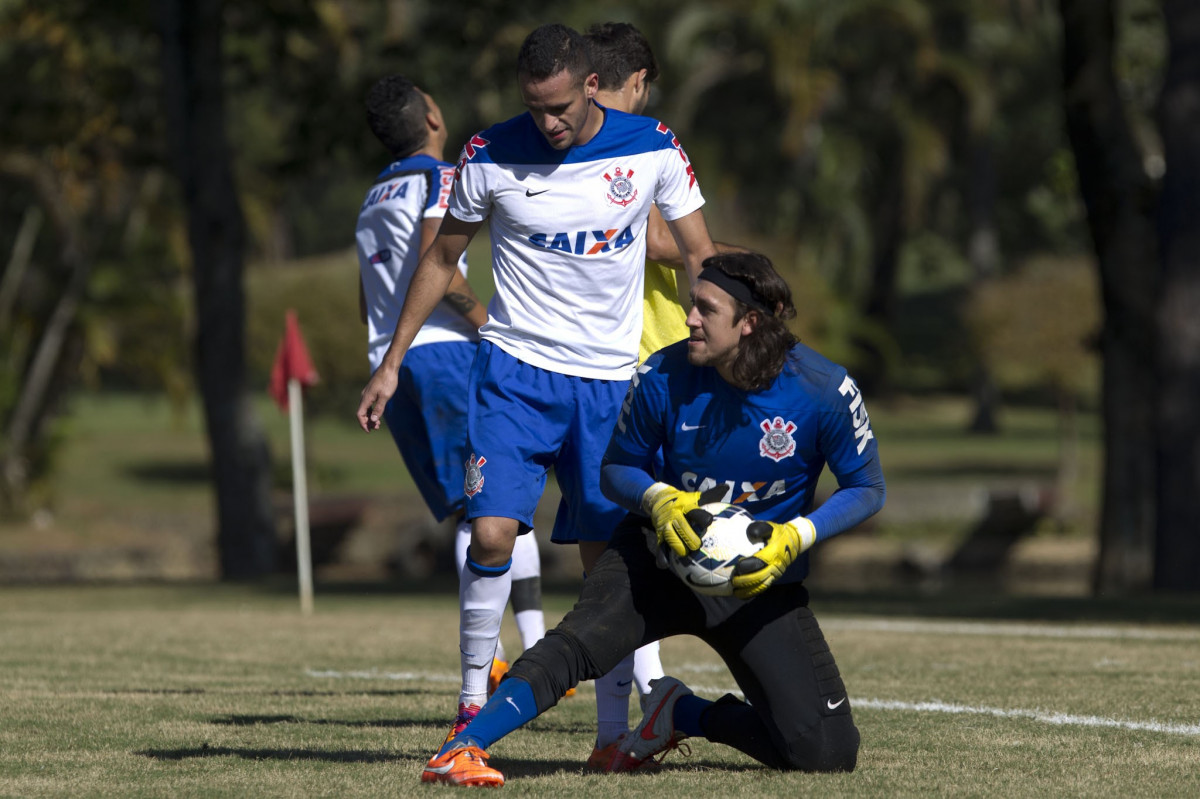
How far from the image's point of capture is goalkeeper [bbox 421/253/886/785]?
4992mm

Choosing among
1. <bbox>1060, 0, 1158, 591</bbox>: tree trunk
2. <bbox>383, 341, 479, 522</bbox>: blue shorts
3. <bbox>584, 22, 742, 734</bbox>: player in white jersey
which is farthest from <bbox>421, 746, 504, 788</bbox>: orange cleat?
<bbox>1060, 0, 1158, 591</bbox>: tree trunk

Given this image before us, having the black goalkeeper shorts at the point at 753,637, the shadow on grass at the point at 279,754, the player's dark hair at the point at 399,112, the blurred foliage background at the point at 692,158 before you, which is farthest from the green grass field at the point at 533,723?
the blurred foliage background at the point at 692,158

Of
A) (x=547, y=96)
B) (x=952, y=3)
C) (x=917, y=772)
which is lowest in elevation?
(x=917, y=772)

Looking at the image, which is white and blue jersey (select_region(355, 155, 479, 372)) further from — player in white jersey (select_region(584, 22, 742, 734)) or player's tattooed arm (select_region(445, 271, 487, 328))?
player in white jersey (select_region(584, 22, 742, 734))

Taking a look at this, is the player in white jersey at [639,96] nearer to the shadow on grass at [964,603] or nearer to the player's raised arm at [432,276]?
the player's raised arm at [432,276]

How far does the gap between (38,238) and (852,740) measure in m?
32.1

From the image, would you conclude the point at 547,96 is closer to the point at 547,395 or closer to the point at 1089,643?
the point at 547,395

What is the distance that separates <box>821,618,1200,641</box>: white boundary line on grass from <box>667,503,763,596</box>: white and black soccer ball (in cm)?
596

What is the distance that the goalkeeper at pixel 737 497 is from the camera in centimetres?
499

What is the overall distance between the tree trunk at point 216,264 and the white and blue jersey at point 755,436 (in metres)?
14.2

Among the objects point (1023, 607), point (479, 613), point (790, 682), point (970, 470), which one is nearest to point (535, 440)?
point (479, 613)

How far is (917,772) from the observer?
522cm

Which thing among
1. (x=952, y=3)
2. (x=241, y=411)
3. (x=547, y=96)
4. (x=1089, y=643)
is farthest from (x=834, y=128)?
(x=547, y=96)

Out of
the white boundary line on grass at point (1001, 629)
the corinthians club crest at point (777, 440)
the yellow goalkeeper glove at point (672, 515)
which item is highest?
the corinthians club crest at point (777, 440)
